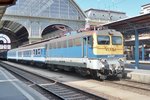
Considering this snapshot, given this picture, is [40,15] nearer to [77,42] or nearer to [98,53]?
[77,42]

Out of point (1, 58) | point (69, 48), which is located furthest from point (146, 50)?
point (69, 48)

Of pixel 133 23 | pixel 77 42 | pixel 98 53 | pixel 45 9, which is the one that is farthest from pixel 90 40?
pixel 45 9

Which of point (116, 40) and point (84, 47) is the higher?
point (116, 40)

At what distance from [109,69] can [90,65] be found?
118cm

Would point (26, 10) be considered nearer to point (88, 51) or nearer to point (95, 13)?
point (95, 13)

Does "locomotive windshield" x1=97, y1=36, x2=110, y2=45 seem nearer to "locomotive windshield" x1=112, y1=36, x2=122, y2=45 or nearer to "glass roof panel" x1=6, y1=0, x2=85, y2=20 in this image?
"locomotive windshield" x1=112, y1=36, x2=122, y2=45

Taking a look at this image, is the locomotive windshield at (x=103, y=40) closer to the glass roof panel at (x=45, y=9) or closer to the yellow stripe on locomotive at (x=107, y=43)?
the yellow stripe on locomotive at (x=107, y=43)

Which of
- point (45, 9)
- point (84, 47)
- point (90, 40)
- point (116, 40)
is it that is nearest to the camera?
point (90, 40)

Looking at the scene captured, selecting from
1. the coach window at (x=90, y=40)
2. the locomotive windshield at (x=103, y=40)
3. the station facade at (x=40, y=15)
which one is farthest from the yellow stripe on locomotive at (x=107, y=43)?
the station facade at (x=40, y=15)

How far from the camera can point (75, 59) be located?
21.0 metres

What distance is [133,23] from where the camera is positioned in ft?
73.7

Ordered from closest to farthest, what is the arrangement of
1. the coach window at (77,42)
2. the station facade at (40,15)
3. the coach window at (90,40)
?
the coach window at (90,40), the coach window at (77,42), the station facade at (40,15)

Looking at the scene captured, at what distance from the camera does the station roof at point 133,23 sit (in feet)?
67.6

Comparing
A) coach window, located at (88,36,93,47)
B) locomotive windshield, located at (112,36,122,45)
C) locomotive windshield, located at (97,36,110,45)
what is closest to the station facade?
locomotive windshield, located at (112,36,122,45)
